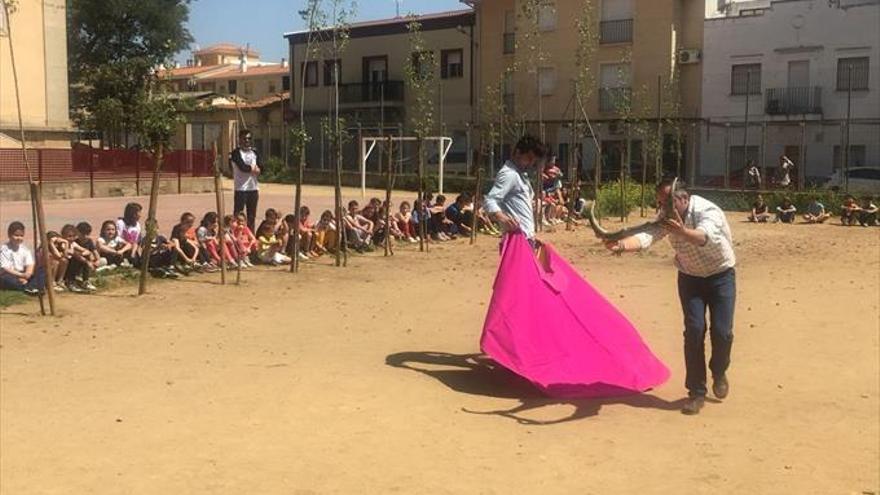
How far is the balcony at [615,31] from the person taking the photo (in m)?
44.5

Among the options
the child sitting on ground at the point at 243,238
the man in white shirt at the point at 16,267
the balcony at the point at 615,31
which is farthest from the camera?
the balcony at the point at 615,31

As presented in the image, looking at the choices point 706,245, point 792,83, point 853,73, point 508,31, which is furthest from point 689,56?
point 706,245

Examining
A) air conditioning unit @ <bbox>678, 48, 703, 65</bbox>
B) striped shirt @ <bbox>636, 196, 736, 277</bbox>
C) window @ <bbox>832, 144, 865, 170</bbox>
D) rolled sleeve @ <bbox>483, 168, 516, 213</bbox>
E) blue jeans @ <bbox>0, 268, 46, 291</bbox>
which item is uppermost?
air conditioning unit @ <bbox>678, 48, 703, 65</bbox>

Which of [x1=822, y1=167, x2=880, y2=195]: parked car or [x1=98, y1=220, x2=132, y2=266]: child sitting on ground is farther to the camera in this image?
[x1=822, y1=167, x2=880, y2=195]: parked car

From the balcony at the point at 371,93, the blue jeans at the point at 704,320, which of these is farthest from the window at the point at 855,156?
the blue jeans at the point at 704,320

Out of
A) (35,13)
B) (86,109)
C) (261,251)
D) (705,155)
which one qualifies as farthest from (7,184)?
(705,155)

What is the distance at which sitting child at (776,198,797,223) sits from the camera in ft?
85.9

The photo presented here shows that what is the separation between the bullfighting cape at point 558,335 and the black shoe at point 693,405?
43cm

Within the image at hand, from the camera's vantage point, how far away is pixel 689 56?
1658 inches

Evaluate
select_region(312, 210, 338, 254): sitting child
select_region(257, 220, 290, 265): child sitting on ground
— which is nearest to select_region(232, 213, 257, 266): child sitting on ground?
select_region(257, 220, 290, 265): child sitting on ground

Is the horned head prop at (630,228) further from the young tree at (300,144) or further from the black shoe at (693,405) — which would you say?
the young tree at (300,144)

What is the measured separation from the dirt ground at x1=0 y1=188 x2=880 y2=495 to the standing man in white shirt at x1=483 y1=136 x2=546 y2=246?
1296mm

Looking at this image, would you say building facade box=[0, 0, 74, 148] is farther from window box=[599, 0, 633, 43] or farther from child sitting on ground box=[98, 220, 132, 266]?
window box=[599, 0, 633, 43]

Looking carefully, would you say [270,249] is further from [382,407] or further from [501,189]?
[382,407]
